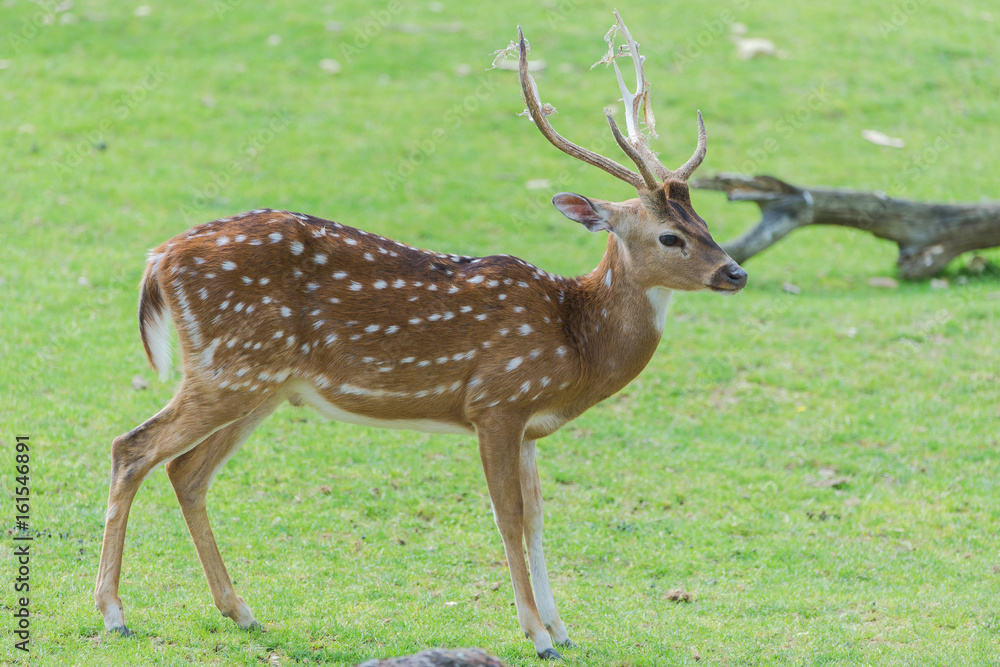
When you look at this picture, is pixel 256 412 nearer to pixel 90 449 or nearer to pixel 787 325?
pixel 90 449

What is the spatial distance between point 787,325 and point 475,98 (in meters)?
7.64

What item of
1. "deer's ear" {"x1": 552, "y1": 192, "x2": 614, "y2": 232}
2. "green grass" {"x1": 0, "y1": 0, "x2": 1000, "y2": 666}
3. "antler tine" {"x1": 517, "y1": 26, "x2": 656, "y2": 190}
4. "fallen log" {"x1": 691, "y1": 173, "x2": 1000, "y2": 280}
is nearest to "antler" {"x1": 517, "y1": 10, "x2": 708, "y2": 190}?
"antler tine" {"x1": 517, "y1": 26, "x2": 656, "y2": 190}

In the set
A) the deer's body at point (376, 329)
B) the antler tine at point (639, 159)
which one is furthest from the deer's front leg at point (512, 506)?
the antler tine at point (639, 159)

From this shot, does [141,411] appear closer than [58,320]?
Yes

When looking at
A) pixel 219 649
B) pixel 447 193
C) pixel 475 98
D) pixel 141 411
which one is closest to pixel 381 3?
pixel 475 98

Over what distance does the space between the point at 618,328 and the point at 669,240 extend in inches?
22.3

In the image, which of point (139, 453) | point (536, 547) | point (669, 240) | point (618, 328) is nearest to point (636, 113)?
point (669, 240)

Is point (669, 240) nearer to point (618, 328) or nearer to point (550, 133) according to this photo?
point (618, 328)

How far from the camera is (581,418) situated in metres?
9.59

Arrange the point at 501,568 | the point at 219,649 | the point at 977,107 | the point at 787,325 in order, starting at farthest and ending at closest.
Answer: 1. the point at 977,107
2. the point at 787,325
3. the point at 501,568
4. the point at 219,649

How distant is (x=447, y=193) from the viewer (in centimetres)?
1495

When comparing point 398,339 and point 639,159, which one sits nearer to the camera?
point 398,339

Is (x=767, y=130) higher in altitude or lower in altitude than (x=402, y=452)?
lower

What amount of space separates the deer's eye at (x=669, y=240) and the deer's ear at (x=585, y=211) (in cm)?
29
